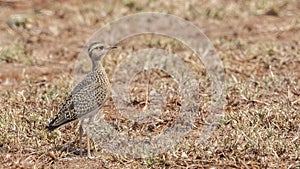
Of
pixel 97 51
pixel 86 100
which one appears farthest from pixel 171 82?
pixel 86 100

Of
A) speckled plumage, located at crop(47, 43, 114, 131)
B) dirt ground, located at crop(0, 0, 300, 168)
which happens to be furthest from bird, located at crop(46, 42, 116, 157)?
dirt ground, located at crop(0, 0, 300, 168)

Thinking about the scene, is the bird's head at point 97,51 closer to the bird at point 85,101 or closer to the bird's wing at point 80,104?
the bird at point 85,101

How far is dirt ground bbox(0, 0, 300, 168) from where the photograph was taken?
6.16 m

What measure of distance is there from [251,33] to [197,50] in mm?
1364

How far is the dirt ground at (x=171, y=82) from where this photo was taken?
6.16 metres

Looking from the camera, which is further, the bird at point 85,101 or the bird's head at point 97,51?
the bird's head at point 97,51

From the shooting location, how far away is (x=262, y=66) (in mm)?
9109

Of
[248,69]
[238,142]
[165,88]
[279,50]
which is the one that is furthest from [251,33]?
[238,142]

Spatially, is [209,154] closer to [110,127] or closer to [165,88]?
[110,127]

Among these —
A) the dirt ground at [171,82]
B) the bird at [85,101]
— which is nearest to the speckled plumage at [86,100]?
the bird at [85,101]

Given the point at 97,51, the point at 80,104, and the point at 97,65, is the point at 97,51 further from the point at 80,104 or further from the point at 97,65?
the point at 80,104

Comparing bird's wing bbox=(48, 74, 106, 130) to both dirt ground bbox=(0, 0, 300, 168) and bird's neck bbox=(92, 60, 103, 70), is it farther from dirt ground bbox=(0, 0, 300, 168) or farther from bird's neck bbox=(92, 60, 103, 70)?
dirt ground bbox=(0, 0, 300, 168)

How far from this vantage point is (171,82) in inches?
329

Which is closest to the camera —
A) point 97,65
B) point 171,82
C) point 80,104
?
point 80,104
